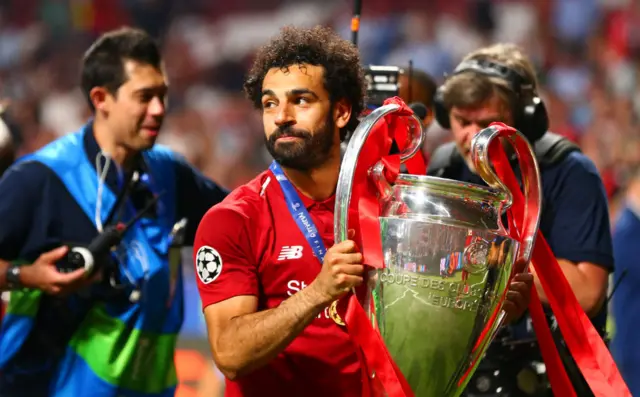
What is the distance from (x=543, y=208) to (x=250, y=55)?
24.7 feet

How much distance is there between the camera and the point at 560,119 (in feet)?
29.9

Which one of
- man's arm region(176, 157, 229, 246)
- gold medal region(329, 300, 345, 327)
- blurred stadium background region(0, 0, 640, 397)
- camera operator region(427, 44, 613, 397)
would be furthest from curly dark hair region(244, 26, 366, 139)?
blurred stadium background region(0, 0, 640, 397)

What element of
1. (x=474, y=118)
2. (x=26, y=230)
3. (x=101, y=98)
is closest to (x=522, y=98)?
(x=474, y=118)

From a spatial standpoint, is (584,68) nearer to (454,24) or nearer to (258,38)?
(454,24)

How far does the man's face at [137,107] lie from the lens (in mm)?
4324

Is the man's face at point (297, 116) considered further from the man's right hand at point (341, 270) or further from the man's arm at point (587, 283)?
the man's arm at point (587, 283)

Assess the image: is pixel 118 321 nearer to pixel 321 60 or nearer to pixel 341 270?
pixel 321 60

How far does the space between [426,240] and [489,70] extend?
4.24 ft

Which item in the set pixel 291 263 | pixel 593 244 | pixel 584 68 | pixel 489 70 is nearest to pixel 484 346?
pixel 291 263

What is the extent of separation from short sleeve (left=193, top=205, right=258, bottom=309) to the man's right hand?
0.33m

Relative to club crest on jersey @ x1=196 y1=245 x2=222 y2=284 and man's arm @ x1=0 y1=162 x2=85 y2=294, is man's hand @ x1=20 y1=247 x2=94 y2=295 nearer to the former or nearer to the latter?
man's arm @ x1=0 y1=162 x2=85 y2=294

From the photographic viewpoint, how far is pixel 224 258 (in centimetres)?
293

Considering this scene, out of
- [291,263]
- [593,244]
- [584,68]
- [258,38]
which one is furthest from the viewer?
[258,38]

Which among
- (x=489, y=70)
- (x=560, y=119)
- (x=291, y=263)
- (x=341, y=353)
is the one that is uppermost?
(x=489, y=70)
